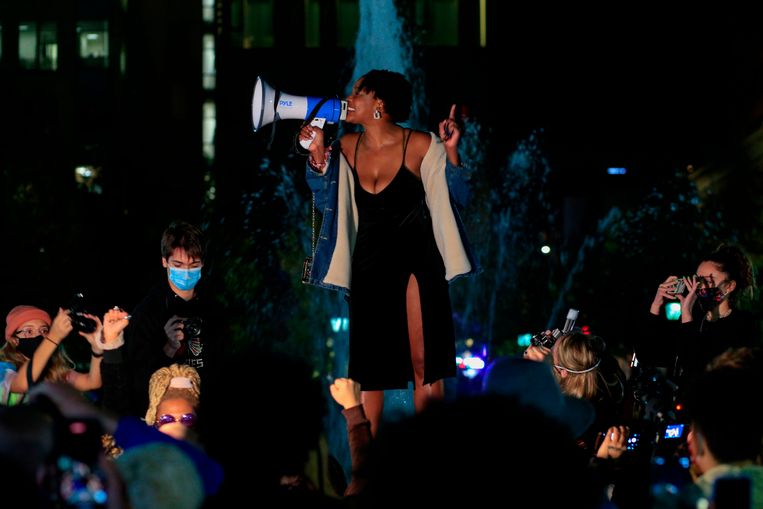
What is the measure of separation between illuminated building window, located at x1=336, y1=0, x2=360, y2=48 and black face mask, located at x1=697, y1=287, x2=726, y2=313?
36.8 meters

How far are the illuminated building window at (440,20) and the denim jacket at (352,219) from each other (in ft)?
126

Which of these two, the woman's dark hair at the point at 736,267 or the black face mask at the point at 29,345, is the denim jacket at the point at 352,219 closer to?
the black face mask at the point at 29,345

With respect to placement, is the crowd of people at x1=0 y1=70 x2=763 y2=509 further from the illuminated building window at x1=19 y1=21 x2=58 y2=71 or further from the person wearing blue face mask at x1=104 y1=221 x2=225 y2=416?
the illuminated building window at x1=19 y1=21 x2=58 y2=71

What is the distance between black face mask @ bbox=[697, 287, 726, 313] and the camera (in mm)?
6695

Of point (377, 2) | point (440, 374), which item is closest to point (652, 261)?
point (377, 2)

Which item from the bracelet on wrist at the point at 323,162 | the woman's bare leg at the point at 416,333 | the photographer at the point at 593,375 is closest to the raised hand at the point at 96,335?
the bracelet on wrist at the point at 323,162

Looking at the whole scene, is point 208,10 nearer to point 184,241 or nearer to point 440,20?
point 440,20

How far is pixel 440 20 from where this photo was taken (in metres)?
43.7

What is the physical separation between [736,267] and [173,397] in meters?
3.13

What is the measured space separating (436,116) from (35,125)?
1239cm

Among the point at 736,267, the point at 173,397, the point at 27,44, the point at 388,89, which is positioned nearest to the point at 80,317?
the point at 173,397

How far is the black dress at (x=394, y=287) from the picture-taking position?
5.77 meters

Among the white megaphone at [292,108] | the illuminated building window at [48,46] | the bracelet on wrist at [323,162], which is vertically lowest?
the bracelet on wrist at [323,162]

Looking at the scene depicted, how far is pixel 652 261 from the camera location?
80.0 feet
